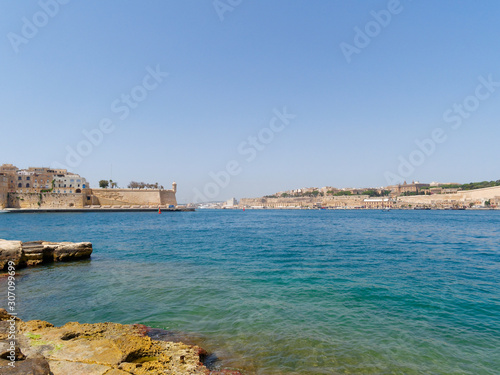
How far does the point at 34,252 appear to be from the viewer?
35.3 ft

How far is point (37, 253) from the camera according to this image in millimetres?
10805

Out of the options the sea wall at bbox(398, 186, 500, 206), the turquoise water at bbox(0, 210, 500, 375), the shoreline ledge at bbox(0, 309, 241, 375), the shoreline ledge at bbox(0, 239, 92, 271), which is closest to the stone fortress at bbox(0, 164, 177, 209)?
the shoreline ledge at bbox(0, 239, 92, 271)

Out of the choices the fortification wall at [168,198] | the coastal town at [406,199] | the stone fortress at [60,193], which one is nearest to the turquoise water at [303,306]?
the stone fortress at [60,193]

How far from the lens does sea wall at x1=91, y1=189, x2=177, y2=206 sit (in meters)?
63.6

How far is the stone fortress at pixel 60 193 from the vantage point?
5556 cm

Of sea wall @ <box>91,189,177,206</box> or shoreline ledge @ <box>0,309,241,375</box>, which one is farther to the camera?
sea wall @ <box>91,189,177,206</box>

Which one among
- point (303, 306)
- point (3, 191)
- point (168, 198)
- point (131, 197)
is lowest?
point (303, 306)

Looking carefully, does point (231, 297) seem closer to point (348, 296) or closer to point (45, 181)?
point (348, 296)

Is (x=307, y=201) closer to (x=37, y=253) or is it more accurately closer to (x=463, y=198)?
(x=463, y=198)

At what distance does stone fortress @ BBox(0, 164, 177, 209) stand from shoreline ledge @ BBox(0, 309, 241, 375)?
6370 centimetres

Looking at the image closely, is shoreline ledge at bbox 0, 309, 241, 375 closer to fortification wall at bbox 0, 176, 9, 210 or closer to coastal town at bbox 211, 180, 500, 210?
fortification wall at bbox 0, 176, 9, 210

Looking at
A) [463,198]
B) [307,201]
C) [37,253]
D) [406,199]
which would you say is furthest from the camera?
[307,201]

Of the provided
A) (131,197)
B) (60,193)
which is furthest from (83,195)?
(131,197)

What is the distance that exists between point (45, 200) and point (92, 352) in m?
65.8
